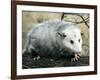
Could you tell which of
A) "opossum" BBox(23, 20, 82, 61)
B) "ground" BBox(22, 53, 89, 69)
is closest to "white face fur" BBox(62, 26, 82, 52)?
"opossum" BBox(23, 20, 82, 61)

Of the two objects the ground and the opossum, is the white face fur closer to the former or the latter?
the opossum

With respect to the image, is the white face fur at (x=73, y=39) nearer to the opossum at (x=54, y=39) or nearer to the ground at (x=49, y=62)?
the opossum at (x=54, y=39)

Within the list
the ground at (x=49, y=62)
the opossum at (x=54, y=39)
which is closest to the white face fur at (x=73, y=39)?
the opossum at (x=54, y=39)

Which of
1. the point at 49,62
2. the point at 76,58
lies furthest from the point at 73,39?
the point at 49,62

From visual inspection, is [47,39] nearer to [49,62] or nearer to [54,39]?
[54,39]

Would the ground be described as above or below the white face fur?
below

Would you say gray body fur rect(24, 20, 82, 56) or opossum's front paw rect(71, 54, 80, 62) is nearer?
gray body fur rect(24, 20, 82, 56)

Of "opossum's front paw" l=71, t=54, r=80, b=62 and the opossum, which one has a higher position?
the opossum

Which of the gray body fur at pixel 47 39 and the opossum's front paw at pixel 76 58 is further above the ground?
the gray body fur at pixel 47 39
